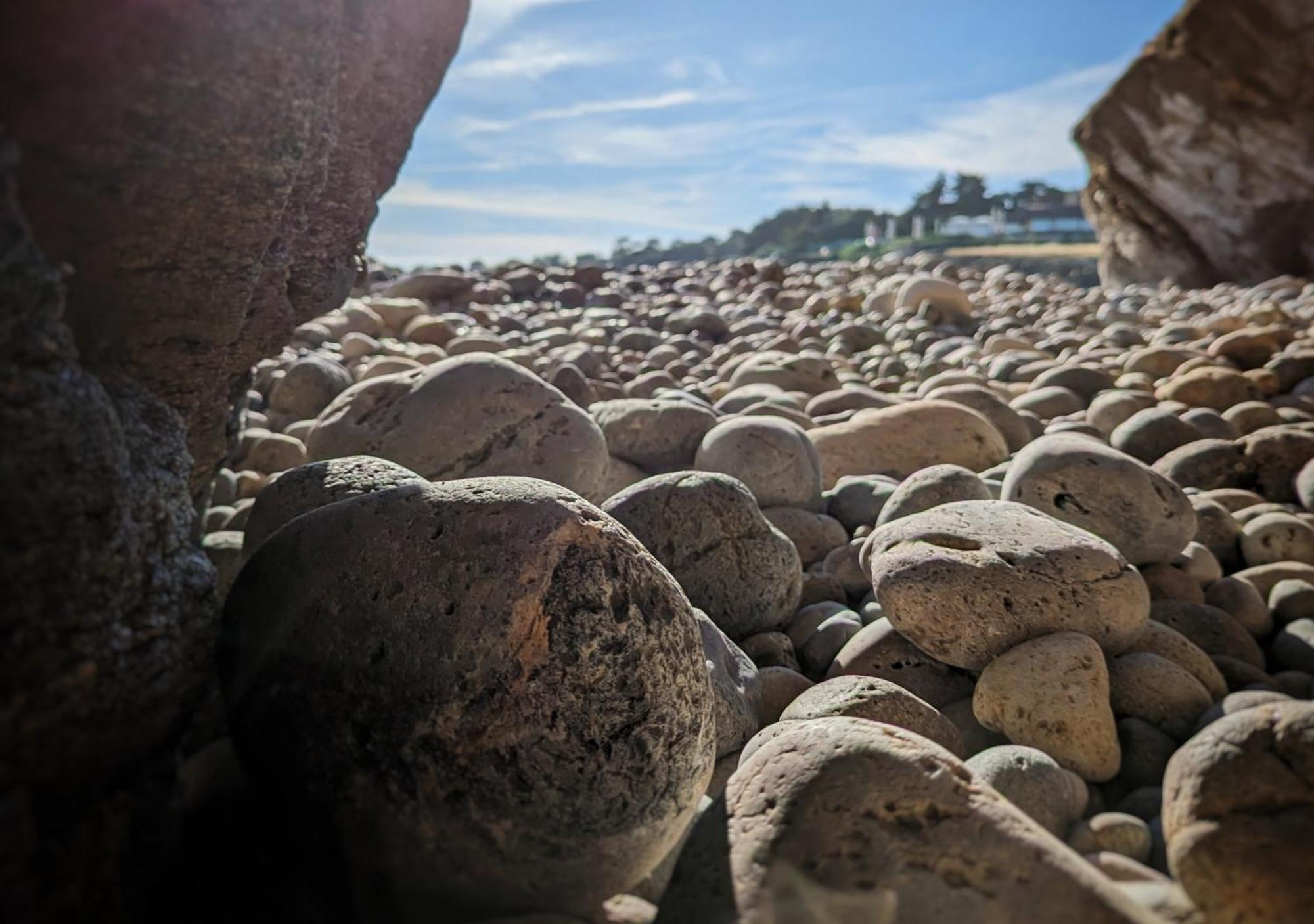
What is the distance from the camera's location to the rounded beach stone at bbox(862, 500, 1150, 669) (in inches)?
117

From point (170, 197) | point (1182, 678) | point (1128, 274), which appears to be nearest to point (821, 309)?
point (1128, 274)

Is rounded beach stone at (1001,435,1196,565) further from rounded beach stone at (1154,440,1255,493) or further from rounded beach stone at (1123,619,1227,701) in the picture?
rounded beach stone at (1154,440,1255,493)

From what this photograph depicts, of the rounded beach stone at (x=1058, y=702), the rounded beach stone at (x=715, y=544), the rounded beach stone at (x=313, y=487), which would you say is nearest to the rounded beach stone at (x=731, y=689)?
the rounded beach stone at (x=715, y=544)

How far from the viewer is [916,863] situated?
166cm

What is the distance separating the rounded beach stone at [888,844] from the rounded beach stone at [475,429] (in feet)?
7.56

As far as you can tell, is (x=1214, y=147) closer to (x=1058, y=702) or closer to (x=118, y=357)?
(x=1058, y=702)

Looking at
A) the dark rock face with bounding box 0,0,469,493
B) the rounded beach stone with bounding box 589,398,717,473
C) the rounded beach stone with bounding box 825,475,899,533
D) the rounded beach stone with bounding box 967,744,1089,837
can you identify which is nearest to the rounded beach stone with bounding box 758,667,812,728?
the rounded beach stone with bounding box 967,744,1089,837

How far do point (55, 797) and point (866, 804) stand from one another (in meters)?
1.32

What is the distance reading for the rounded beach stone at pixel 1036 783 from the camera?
7.43ft

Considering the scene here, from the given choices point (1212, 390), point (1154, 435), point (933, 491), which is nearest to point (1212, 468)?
point (1154, 435)

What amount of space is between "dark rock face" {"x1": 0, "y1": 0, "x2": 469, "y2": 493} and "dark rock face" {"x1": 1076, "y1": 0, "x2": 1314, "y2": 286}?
51.5 feet

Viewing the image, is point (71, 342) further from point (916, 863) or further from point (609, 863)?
point (916, 863)

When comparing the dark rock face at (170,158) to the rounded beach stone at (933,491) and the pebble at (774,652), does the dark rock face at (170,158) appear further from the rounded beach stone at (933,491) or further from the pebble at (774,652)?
the rounded beach stone at (933,491)

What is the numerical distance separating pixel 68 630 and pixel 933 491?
3308 millimetres
